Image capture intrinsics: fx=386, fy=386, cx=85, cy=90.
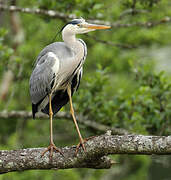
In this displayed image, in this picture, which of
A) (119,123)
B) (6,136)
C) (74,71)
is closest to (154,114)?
(119,123)

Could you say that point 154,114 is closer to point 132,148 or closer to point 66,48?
point 66,48

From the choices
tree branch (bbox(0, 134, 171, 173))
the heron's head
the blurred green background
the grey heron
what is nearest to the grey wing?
the grey heron

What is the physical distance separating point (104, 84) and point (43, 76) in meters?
1.77

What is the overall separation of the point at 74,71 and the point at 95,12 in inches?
70.5

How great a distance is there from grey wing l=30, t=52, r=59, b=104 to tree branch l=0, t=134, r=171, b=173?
3.51 ft

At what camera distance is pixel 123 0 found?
6.62 m

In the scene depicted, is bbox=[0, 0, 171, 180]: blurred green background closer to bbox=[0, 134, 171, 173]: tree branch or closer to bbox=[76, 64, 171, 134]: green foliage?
bbox=[76, 64, 171, 134]: green foliage

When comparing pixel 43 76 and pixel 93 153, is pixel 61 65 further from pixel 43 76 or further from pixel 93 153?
pixel 93 153

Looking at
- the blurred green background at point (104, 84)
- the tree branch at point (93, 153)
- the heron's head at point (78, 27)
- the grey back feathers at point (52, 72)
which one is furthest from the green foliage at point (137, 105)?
the tree branch at point (93, 153)

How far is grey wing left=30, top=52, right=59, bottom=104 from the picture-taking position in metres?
4.57

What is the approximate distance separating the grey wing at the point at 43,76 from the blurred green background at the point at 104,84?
141cm

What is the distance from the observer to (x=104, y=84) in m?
6.29

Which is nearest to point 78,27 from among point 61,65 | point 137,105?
point 61,65

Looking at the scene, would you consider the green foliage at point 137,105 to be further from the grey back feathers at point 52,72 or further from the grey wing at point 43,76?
the grey wing at point 43,76
